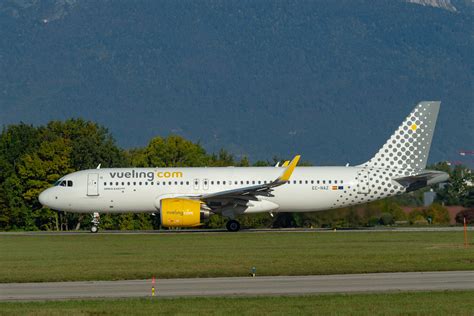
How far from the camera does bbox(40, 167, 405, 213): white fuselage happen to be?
170 ft

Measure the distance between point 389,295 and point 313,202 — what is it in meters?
28.3

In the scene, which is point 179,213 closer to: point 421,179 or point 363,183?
point 363,183

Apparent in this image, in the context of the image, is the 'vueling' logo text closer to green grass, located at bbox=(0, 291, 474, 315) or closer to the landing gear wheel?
the landing gear wheel

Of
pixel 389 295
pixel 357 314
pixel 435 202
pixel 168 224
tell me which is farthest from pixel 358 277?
pixel 435 202

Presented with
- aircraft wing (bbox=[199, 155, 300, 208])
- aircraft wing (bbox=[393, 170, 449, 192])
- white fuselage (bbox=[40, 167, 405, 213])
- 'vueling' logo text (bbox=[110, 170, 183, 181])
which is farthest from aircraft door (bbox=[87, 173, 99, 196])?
aircraft wing (bbox=[393, 170, 449, 192])

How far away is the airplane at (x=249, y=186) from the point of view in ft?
169

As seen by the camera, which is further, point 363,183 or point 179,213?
point 363,183

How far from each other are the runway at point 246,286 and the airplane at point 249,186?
22.8 metres

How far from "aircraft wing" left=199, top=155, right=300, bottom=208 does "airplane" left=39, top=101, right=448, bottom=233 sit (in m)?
0.09

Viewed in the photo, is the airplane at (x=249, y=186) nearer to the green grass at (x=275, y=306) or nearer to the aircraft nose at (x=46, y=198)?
the aircraft nose at (x=46, y=198)

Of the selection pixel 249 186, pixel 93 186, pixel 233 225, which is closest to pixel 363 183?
pixel 249 186

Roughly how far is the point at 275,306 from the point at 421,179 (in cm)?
3011

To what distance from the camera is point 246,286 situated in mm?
26000

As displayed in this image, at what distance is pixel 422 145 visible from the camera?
53375 mm
